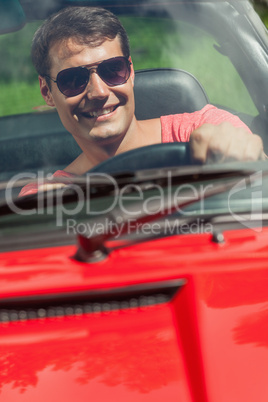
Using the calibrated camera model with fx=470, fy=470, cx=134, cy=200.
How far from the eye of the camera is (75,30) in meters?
1.63

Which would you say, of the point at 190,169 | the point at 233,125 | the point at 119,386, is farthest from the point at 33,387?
the point at 233,125

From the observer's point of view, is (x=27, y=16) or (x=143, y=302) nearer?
(x=143, y=302)

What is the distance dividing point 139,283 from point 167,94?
94 cm

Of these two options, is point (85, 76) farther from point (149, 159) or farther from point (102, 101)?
point (149, 159)

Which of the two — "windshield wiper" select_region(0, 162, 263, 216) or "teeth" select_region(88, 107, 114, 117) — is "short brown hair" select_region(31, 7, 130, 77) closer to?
"teeth" select_region(88, 107, 114, 117)

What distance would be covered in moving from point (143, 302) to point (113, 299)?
81mm

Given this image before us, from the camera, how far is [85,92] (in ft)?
5.16

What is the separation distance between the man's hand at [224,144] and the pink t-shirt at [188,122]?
31 mm

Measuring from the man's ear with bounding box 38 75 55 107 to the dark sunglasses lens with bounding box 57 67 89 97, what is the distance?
8cm

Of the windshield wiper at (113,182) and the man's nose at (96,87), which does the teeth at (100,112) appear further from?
the windshield wiper at (113,182)

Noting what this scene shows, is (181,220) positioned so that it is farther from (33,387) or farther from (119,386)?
(33,387)

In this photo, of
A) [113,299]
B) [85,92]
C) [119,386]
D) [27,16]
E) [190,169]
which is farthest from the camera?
[27,16]

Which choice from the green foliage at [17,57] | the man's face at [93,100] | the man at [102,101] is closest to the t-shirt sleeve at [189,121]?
the man at [102,101]

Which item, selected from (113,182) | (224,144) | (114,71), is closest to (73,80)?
(114,71)
